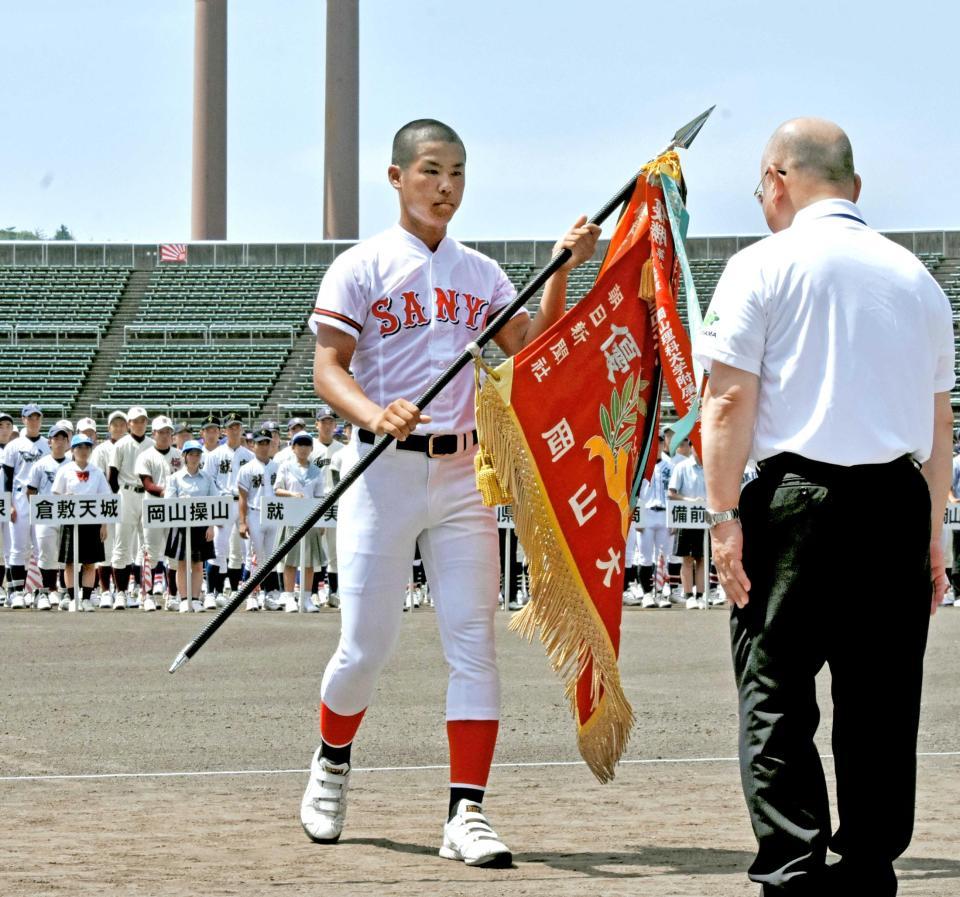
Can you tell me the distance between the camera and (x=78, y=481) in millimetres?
19359

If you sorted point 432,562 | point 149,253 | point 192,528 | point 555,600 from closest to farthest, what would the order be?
point 555,600 < point 432,562 < point 192,528 < point 149,253

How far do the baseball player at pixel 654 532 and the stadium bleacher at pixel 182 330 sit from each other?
2583cm

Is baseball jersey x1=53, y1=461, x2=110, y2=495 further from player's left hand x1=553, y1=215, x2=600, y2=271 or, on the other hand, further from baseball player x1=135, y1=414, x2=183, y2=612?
player's left hand x1=553, y1=215, x2=600, y2=271

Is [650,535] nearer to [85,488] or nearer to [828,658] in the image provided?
[85,488]

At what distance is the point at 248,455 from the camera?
20.6 meters

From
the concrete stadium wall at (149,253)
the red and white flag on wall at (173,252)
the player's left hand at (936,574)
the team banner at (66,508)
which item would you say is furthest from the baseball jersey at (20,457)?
the red and white flag on wall at (173,252)

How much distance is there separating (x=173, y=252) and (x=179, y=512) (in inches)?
1506

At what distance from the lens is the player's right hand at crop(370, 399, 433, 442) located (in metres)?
5.41

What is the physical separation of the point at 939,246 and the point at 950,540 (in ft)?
104

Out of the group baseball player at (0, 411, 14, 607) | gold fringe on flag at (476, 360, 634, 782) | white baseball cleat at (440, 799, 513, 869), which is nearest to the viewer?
white baseball cleat at (440, 799, 513, 869)

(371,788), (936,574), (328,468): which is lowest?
(371,788)

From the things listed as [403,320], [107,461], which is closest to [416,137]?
[403,320]

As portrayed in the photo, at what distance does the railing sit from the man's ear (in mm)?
46025

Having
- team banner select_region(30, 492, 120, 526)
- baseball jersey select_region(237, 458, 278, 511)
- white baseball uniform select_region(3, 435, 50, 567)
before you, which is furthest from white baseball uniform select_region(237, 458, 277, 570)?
white baseball uniform select_region(3, 435, 50, 567)
